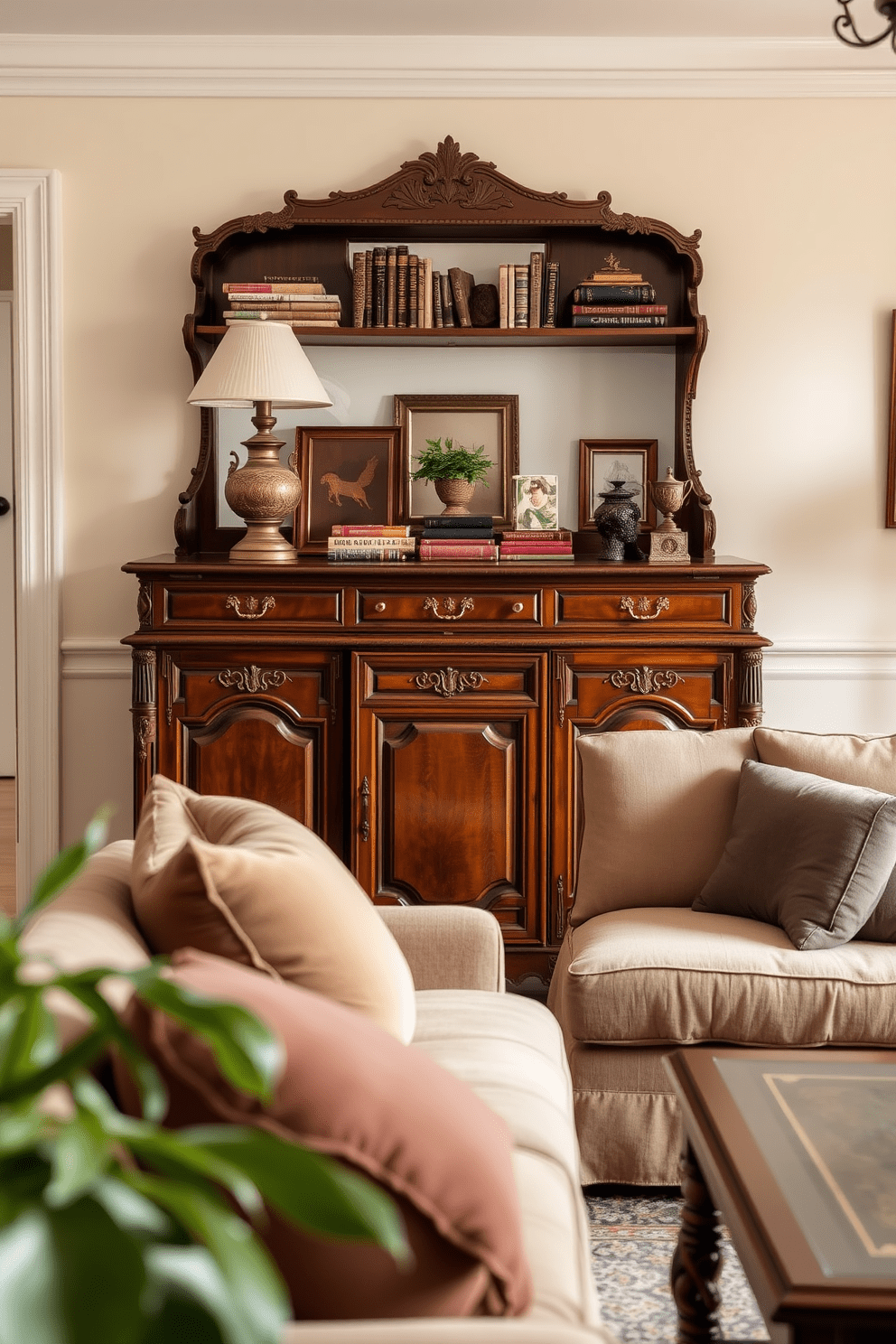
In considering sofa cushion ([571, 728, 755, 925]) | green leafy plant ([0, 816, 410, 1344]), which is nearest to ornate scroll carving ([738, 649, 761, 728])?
sofa cushion ([571, 728, 755, 925])

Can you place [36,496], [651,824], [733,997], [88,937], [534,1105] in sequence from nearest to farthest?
1. [88,937]
2. [534,1105]
3. [733,997]
4. [651,824]
5. [36,496]

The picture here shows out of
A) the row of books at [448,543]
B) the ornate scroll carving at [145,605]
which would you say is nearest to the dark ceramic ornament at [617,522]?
the row of books at [448,543]

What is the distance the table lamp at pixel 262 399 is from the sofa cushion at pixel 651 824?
4.00ft

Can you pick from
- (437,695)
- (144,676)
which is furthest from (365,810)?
(144,676)

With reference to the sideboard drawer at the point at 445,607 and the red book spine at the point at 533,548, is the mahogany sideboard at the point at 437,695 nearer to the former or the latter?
the sideboard drawer at the point at 445,607

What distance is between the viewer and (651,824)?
249 cm

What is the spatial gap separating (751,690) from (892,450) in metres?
1.00

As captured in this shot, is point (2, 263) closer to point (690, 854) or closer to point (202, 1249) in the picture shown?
point (690, 854)

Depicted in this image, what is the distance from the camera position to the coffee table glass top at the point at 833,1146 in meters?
1.19

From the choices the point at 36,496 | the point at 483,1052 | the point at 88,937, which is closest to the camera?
the point at 88,937

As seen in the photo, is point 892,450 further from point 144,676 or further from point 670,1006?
point 144,676

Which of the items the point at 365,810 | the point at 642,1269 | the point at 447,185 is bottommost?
the point at 642,1269

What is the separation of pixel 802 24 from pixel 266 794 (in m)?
2.60

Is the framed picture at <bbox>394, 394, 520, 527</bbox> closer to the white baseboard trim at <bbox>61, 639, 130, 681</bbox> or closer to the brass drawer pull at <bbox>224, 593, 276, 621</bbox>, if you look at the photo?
the brass drawer pull at <bbox>224, 593, 276, 621</bbox>
